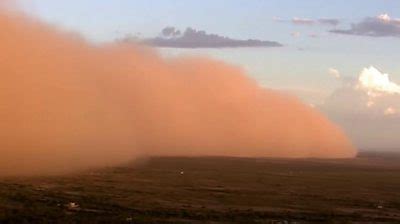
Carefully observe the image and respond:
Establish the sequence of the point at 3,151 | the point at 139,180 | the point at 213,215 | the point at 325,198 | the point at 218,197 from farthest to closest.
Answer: the point at 3,151 → the point at 139,180 → the point at 325,198 → the point at 218,197 → the point at 213,215

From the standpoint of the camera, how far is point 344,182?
74500mm

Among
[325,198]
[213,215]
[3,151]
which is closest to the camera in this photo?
[213,215]

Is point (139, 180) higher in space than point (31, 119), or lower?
lower

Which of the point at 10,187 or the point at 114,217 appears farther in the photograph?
the point at 10,187

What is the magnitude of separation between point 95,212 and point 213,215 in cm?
636

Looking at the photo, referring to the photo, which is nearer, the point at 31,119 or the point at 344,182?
the point at 344,182

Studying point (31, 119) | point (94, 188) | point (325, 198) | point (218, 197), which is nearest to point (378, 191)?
point (325, 198)

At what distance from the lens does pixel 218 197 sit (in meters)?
48.1

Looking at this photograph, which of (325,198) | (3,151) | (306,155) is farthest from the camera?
(306,155)

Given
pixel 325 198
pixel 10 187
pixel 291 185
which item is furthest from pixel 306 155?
pixel 10 187

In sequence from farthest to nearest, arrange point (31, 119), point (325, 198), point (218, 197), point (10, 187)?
point (31, 119)
point (325, 198)
point (218, 197)
point (10, 187)

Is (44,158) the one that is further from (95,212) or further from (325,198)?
(95,212)

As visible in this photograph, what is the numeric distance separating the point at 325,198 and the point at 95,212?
23.6m

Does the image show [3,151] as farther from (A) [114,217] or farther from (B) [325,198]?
(A) [114,217]
